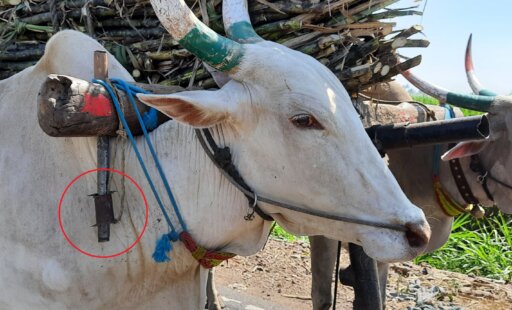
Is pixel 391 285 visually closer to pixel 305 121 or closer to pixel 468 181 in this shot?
pixel 468 181

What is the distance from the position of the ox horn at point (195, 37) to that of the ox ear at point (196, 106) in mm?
131

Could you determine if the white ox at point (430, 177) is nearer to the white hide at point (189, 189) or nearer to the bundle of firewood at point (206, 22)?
the bundle of firewood at point (206, 22)

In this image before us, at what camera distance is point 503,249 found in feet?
23.0

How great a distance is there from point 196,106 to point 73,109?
466 mm

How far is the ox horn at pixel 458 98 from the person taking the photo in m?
4.17

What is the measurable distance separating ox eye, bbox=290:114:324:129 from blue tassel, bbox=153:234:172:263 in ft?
2.33

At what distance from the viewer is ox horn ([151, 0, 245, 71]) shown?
2.22 meters

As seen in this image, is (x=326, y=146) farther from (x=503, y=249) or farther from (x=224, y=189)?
(x=503, y=249)

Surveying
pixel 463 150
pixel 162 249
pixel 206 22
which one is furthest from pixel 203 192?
pixel 463 150

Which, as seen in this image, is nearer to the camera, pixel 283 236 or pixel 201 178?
pixel 201 178

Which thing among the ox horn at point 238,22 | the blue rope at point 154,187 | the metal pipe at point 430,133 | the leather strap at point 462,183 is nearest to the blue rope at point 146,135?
the blue rope at point 154,187

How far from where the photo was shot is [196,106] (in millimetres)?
2197

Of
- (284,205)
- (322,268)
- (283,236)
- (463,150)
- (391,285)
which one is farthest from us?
(283,236)

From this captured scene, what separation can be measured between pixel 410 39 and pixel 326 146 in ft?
4.27
